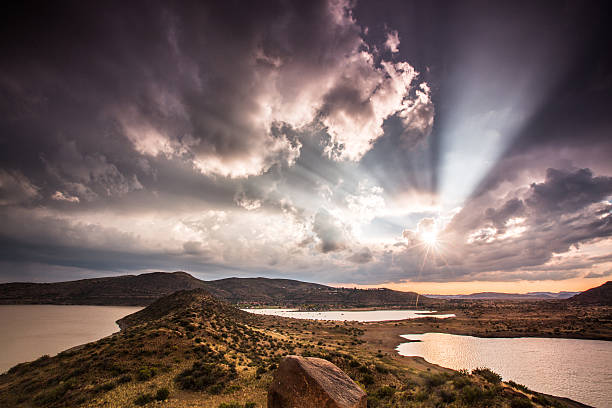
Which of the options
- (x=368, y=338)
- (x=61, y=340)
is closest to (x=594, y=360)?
(x=368, y=338)

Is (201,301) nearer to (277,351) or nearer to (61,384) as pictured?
(277,351)

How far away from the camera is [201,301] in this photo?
6794 cm

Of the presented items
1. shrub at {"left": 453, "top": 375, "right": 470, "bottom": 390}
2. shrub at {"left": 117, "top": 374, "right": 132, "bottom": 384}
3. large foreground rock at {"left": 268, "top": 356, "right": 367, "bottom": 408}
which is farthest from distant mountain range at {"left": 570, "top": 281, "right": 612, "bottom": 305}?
shrub at {"left": 117, "top": 374, "right": 132, "bottom": 384}

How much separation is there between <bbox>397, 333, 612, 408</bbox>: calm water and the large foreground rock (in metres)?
31.7

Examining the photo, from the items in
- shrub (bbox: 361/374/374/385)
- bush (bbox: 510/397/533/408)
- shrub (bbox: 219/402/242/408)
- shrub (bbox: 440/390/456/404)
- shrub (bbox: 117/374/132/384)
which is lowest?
shrub (bbox: 361/374/374/385)

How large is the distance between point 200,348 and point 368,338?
47.6 metres

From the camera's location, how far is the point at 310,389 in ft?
38.1

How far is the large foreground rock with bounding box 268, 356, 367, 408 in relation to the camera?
37.2ft

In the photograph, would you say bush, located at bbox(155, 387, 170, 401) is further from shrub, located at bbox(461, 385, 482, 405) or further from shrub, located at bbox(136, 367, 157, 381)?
shrub, located at bbox(461, 385, 482, 405)

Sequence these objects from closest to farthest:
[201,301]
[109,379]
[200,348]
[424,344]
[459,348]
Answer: [109,379], [200,348], [459,348], [424,344], [201,301]

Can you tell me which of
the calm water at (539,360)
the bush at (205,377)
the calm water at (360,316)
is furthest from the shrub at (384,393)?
the calm water at (360,316)

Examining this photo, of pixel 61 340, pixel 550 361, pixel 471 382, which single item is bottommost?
pixel 61 340

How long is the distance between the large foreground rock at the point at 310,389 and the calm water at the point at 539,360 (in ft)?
104

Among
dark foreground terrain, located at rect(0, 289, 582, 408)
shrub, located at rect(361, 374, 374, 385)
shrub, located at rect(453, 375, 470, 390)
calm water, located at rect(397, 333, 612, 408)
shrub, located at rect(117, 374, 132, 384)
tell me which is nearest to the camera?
dark foreground terrain, located at rect(0, 289, 582, 408)
